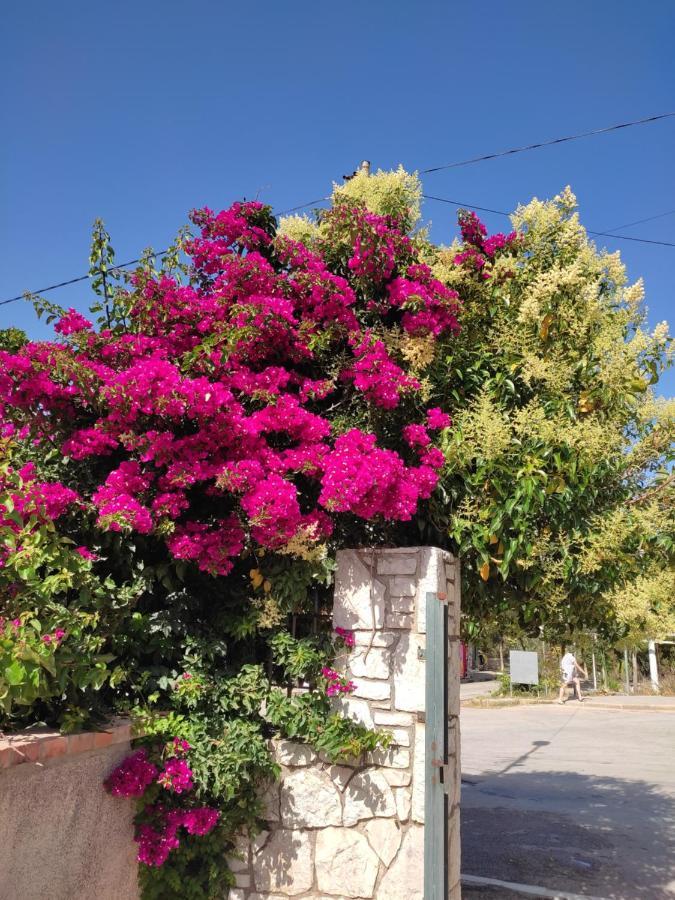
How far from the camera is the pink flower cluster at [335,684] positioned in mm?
3686

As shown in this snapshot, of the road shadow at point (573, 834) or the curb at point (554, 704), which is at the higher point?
the curb at point (554, 704)

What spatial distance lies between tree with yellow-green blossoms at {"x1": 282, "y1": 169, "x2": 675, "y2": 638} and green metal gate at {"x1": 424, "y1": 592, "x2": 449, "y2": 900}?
0.45 metres

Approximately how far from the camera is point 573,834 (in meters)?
6.32

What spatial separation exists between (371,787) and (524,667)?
47.3 ft

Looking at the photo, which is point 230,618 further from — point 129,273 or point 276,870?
point 129,273

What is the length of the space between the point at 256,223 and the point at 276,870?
12.2 ft

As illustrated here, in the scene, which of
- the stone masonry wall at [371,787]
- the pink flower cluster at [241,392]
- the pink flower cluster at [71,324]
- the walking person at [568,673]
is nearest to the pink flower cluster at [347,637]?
the stone masonry wall at [371,787]

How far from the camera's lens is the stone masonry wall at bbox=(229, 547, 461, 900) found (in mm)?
3580

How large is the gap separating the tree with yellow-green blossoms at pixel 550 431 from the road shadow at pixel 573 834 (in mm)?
2179

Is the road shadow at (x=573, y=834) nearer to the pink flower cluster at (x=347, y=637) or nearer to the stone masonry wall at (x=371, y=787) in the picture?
the stone masonry wall at (x=371, y=787)

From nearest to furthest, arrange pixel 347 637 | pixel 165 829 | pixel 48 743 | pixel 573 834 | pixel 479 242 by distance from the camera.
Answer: pixel 48 743
pixel 165 829
pixel 347 637
pixel 479 242
pixel 573 834

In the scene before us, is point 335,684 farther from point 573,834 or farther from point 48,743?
point 573,834

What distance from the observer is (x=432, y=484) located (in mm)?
3592

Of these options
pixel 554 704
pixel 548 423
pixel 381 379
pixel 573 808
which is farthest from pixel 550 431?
pixel 554 704
